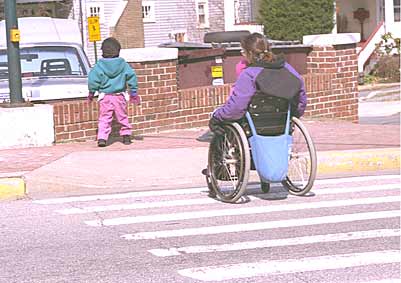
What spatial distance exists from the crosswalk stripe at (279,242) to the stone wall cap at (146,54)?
260 inches

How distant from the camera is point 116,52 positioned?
1181 centimetres

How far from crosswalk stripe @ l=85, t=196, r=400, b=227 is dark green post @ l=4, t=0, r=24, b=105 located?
152 inches

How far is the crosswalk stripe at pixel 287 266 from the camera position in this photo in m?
6.37

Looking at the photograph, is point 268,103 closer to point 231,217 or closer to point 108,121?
point 231,217

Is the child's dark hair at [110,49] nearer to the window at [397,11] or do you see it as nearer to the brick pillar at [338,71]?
the brick pillar at [338,71]

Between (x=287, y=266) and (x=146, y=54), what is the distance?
751 cm

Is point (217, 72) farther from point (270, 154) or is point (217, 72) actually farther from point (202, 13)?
point (202, 13)

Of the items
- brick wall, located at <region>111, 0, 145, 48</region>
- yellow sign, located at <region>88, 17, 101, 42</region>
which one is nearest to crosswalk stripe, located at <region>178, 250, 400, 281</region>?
yellow sign, located at <region>88, 17, 101, 42</region>

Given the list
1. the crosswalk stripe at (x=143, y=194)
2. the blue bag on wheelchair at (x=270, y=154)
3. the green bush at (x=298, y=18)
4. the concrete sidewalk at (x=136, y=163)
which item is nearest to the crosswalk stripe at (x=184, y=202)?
the crosswalk stripe at (x=143, y=194)

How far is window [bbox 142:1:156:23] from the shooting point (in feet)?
111

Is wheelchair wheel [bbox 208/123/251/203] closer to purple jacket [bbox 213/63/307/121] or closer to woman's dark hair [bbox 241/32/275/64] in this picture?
purple jacket [bbox 213/63/307/121]

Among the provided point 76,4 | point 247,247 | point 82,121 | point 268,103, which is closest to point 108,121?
point 82,121

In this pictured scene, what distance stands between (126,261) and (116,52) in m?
5.50

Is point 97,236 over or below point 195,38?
below
